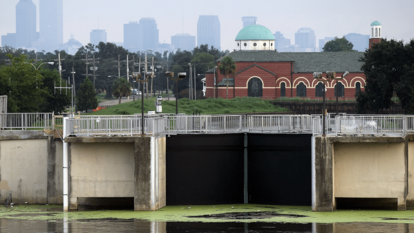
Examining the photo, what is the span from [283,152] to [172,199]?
19.5ft

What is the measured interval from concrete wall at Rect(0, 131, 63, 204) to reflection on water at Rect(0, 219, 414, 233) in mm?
5925

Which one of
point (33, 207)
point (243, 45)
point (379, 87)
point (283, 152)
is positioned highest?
point (243, 45)

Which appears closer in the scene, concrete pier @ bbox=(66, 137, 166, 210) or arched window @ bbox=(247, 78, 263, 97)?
concrete pier @ bbox=(66, 137, 166, 210)

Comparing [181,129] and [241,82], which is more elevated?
[241,82]

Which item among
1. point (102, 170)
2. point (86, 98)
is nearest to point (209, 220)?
point (102, 170)

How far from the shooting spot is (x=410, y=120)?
2877cm

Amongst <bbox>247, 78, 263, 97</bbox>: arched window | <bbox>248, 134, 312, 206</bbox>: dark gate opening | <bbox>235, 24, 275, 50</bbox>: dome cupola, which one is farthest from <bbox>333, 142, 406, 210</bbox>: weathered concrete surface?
<bbox>235, 24, 275, 50</bbox>: dome cupola

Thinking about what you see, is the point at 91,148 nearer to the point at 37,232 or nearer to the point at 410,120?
the point at 37,232

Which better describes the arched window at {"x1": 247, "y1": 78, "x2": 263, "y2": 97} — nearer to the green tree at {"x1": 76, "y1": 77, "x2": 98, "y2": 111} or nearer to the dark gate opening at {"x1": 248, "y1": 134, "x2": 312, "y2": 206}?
the green tree at {"x1": 76, "y1": 77, "x2": 98, "y2": 111}

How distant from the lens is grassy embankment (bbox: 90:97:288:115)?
68.6 m

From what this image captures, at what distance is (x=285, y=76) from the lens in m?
108

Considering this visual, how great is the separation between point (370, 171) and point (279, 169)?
4467 millimetres

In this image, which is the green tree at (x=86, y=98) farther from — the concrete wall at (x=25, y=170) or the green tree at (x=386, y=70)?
the concrete wall at (x=25, y=170)

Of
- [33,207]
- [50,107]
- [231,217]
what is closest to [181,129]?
[231,217]
